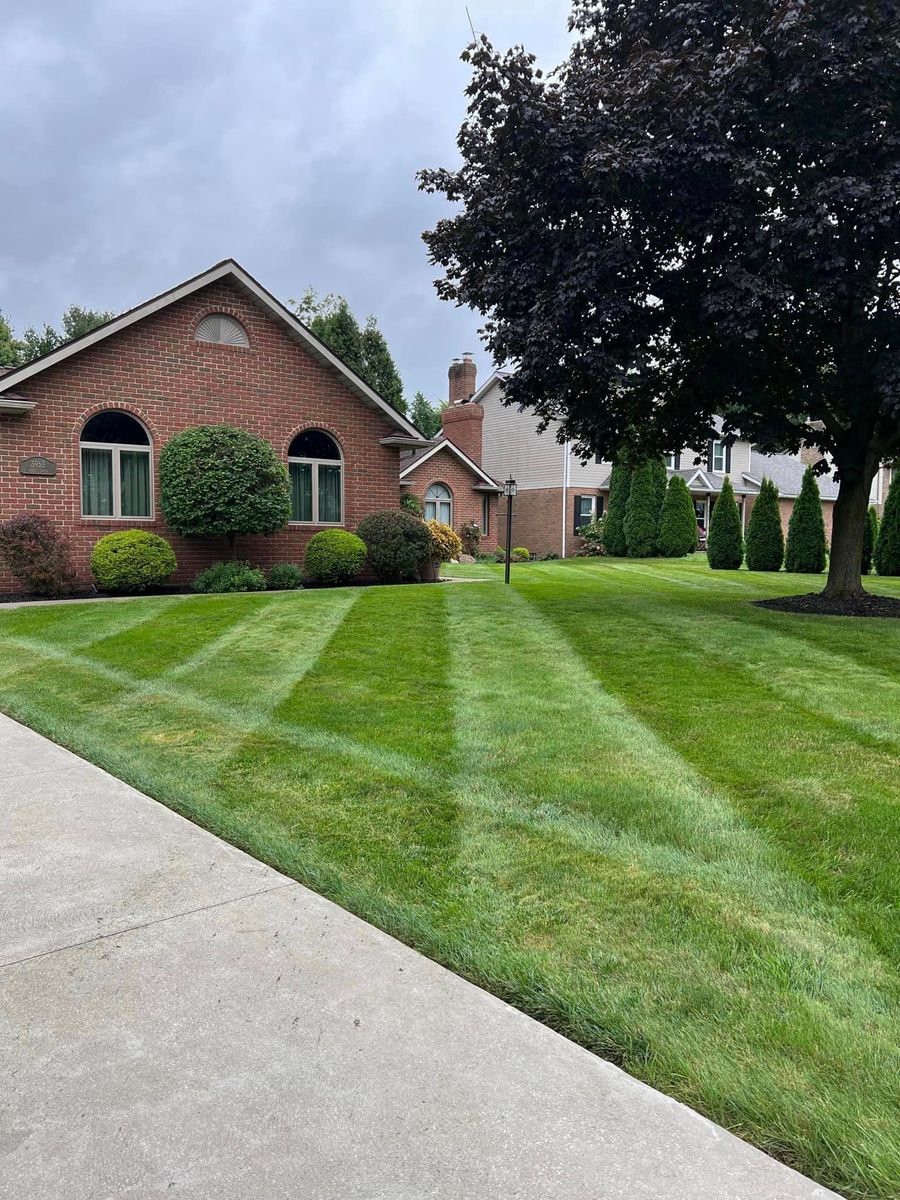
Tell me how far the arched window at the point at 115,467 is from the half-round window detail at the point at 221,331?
2.25 metres

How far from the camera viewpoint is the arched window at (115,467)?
50.5 ft

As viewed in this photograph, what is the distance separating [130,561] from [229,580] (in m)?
1.77

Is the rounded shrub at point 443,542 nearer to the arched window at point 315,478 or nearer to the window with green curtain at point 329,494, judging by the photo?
the window with green curtain at point 329,494

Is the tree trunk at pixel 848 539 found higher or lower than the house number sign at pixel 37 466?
lower

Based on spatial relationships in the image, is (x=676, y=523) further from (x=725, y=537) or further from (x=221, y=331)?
(x=221, y=331)

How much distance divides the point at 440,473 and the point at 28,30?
16427mm

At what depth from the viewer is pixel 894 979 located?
259 centimetres

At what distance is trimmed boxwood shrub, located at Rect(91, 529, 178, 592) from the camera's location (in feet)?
47.5

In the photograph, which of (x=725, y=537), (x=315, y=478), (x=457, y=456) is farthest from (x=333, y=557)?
Result: (x=457, y=456)

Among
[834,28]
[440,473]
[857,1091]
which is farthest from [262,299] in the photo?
[857,1091]

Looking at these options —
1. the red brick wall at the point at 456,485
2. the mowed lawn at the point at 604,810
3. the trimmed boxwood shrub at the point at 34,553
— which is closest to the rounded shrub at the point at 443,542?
the red brick wall at the point at 456,485

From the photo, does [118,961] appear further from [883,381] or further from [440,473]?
[440,473]

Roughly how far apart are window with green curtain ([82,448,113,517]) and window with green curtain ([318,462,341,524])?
4313 millimetres

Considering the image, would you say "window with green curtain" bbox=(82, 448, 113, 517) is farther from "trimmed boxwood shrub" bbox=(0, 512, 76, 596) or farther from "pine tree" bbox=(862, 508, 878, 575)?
"pine tree" bbox=(862, 508, 878, 575)
